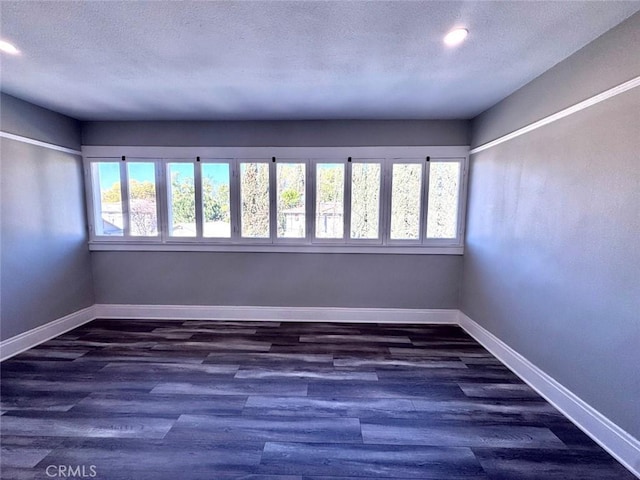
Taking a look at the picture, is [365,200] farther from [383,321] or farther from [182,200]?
[182,200]

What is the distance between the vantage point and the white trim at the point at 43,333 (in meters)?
2.71

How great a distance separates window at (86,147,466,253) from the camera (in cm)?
352

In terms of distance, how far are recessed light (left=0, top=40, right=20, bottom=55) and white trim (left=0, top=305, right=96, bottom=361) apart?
2494mm

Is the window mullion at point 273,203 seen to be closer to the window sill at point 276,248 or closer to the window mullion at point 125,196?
the window sill at point 276,248

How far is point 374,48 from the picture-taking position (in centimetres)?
190

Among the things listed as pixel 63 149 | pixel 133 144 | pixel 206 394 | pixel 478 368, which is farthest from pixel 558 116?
pixel 63 149

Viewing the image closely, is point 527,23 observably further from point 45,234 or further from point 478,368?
point 45,234

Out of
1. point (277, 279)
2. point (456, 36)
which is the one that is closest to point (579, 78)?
point (456, 36)

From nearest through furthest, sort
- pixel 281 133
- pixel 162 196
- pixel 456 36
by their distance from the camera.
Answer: pixel 456 36, pixel 281 133, pixel 162 196

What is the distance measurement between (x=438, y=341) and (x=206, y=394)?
2.38m

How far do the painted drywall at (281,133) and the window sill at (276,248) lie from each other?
4.09ft

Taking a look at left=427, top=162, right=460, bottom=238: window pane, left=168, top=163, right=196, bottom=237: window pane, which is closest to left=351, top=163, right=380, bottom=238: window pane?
left=427, top=162, right=460, bottom=238: window pane

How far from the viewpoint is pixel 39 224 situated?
3.02 metres

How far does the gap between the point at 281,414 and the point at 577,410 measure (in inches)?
78.1
